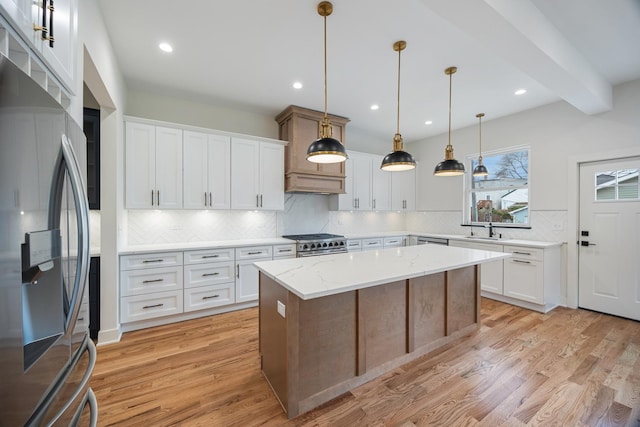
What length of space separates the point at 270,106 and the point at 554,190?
4359 mm

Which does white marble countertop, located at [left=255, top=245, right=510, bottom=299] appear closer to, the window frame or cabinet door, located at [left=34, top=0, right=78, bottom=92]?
cabinet door, located at [left=34, top=0, right=78, bottom=92]

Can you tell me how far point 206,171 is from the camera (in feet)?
11.6

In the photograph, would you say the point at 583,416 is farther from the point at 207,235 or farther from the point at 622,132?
the point at 207,235

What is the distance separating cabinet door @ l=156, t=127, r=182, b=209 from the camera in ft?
10.7

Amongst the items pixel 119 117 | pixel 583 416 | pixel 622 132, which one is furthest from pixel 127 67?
pixel 622 132

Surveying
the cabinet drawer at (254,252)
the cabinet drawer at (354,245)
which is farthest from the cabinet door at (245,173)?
the cabinet drawer at (354,245)

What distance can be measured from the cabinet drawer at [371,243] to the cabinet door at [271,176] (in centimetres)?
163

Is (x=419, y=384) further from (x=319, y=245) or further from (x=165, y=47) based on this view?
(x=165, y=47)

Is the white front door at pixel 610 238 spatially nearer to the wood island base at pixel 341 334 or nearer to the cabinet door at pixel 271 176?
the wood island base at pixel 341 334

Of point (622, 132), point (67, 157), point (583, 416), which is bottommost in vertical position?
point (583, 416)

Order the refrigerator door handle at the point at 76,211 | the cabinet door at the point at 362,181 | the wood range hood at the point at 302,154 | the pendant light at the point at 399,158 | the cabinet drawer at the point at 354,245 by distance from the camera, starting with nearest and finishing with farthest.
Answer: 1. the refrigerator door handle at the point at 76,211
2. the pendant light at the point at 399,158
3. the wood range hood at the point at 302,154
4. the cabinet drawer at the point at 354,245
5. the cabinet door at the point at 362,181

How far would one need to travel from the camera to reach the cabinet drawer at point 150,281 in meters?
2.89

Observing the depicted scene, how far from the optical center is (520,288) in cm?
369

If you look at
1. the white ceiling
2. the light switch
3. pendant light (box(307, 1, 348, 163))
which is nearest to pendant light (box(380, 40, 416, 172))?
the white ceiling
